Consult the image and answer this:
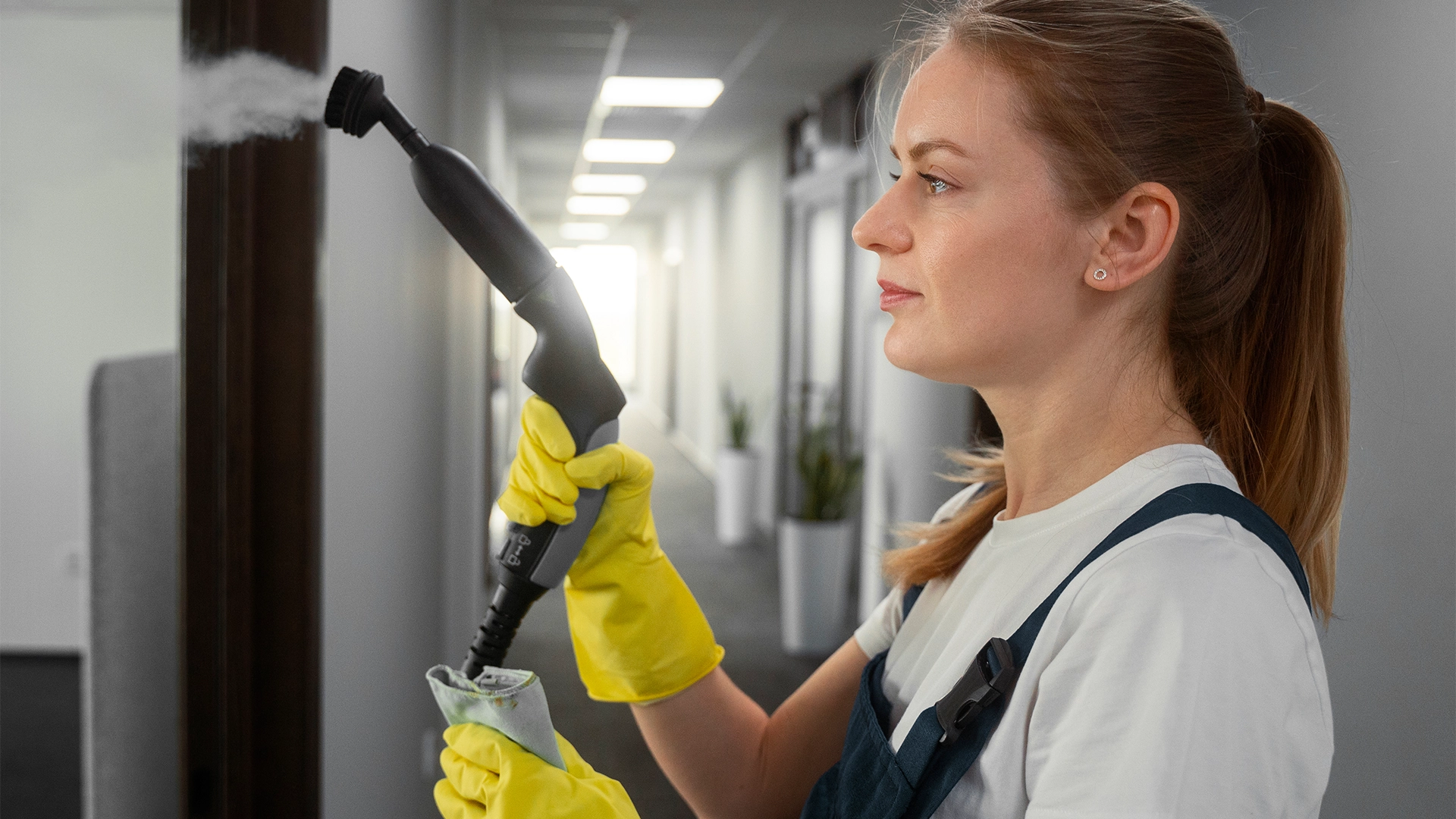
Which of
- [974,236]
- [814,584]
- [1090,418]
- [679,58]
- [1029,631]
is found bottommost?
[814,584]

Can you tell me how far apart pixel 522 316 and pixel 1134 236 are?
419mm

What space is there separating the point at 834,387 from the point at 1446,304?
12.1ft

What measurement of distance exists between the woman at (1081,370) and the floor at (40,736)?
25 cm

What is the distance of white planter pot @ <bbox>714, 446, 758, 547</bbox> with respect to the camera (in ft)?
17.3

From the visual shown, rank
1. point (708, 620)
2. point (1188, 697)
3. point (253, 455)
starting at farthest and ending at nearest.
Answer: point (708, 620), point (253, 455), point (1188, 697)

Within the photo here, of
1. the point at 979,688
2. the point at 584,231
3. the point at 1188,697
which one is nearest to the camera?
the point at 1188,697

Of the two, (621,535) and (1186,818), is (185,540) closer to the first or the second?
(621,535)

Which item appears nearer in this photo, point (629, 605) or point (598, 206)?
point (629, 605)

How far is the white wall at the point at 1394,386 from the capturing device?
0.64 m

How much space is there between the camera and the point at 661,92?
407 cm

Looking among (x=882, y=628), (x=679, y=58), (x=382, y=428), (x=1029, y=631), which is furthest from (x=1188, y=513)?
(x=679, y=58)

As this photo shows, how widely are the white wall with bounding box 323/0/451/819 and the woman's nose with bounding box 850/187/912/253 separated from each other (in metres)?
0.52

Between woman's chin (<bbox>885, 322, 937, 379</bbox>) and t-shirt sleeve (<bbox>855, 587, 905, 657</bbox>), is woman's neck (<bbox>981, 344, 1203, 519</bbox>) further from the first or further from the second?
t-shirt sleeve (<bbox>855, 587, 905, 657</bbox>)

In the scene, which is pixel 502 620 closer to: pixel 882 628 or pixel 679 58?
pixel 882 628
